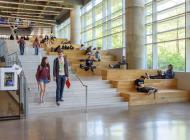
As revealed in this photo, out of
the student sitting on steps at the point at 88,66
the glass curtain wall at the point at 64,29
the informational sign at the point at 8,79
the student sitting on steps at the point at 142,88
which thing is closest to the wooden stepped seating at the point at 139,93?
the student sitting on steps at the point at 142,88

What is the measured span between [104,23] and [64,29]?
12.3 metres

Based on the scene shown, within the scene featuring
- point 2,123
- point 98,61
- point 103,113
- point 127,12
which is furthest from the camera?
point 98,61

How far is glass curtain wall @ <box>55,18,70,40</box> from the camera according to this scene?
106ft

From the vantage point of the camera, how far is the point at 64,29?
33.4 meters

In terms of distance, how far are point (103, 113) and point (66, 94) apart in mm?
2051

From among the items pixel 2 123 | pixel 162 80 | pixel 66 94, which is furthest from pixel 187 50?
pixel 2 123

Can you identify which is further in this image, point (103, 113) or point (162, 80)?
point (162, 80)

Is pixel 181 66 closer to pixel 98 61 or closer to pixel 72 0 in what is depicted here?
pixel 98 61

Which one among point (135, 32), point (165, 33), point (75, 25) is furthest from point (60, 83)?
point (75, 25)

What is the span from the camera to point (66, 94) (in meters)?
10.3

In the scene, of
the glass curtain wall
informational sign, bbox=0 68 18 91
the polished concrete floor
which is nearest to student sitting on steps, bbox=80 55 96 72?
the polished concrete floor

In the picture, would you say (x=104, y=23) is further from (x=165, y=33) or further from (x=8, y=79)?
(x=8, y=79)

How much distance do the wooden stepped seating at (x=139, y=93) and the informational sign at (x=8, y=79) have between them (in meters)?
4.41

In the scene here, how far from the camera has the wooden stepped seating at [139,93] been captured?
10.9 m
